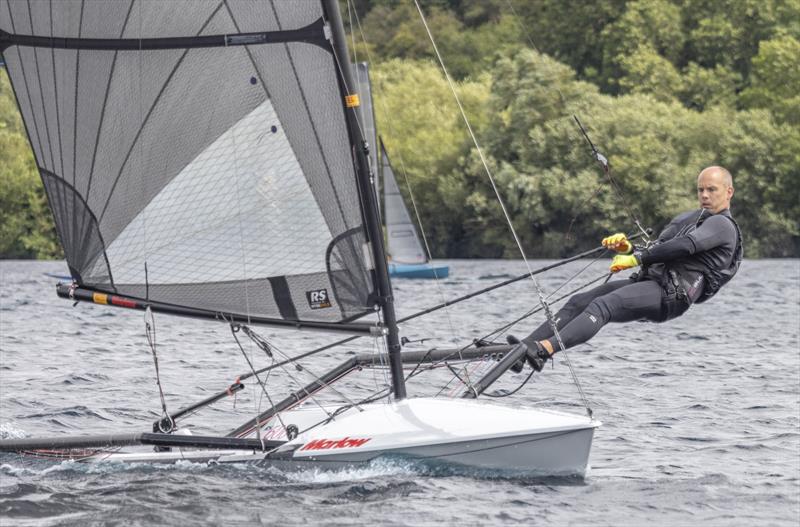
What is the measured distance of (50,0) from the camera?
8.84 metres

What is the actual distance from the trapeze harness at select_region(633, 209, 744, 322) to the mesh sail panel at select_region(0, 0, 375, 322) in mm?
2080

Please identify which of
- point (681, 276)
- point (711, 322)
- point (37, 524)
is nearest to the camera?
point (37, 524)

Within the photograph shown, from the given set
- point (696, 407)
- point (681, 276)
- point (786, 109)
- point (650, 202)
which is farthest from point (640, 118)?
point (681, 276)

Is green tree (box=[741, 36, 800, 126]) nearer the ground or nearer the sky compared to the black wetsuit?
nearer the sky

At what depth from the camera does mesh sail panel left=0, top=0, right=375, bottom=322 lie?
8.86m

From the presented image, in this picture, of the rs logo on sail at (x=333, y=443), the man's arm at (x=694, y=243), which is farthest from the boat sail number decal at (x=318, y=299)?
the man's arm at (x=694, y=243)

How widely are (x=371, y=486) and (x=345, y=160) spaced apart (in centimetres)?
215

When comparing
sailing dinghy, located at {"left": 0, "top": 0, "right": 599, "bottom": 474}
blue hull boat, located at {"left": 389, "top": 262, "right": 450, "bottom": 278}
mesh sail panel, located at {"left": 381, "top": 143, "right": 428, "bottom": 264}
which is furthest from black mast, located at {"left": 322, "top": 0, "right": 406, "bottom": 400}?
blue hull boat, located at {"left": 389, "top": 262, "right": 450, "bottom": 278}

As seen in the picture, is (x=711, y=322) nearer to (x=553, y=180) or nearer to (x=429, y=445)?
(x=429, y=445)

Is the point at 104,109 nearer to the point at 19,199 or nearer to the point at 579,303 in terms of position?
the point at 579,303

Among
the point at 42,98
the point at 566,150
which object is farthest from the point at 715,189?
the point at 566,150

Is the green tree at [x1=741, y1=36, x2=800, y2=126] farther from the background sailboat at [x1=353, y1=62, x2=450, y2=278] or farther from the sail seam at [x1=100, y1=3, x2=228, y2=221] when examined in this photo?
the sail seam at [x1=100, y1=3, x2=228, y2=221]

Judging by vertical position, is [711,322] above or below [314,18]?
below

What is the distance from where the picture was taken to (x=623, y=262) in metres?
9.04
